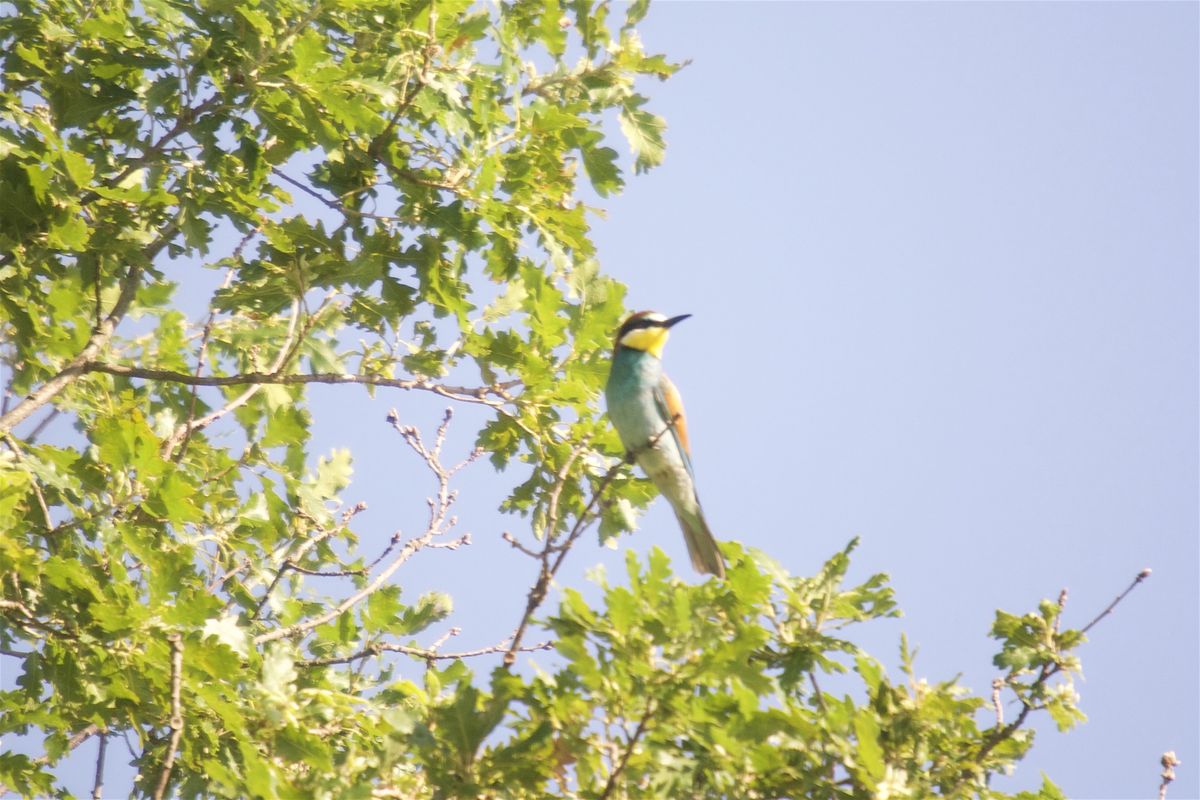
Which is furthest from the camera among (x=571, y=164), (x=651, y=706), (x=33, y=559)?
(x=571, y=164)

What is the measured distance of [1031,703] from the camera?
3213 mm

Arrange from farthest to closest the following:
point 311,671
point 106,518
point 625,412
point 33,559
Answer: point 625,412
point 311,671
point 106,518
point 33,559

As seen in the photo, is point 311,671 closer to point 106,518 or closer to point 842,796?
point 106,518

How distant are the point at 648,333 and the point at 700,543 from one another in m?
1.30

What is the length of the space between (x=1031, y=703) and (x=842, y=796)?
25.7 inches

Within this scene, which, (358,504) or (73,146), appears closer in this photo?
(73,146)

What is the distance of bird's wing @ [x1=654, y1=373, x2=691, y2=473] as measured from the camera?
631cm

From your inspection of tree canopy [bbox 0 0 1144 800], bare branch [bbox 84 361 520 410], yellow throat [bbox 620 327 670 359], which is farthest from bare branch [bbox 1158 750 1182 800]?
yellow throat [bbox 620 327 670 359]

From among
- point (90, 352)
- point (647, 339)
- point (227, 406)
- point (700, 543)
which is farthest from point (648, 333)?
point (90, 352)

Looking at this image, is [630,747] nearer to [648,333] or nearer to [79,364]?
[79,364]

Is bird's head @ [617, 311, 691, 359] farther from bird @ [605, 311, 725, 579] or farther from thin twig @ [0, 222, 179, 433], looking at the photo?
thin twig @ [0, 222, 179, 433]

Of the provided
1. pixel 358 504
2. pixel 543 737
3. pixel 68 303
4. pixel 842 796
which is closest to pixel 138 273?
pixel 68 303

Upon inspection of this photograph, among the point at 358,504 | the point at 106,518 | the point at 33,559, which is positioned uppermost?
the point at 358,504

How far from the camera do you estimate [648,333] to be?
6.84 m
